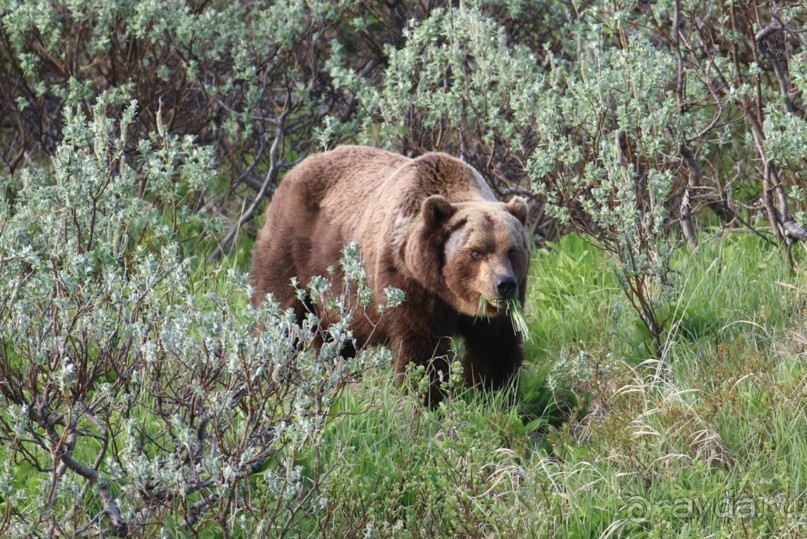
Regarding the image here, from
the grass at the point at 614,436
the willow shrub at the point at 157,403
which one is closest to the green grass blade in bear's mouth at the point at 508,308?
the grass at the point at 614,436

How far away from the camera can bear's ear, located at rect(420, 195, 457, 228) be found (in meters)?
6.25

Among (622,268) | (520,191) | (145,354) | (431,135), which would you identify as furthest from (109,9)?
(145,354)

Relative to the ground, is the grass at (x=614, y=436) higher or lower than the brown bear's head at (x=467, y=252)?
lower

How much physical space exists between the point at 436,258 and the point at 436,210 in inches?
9.7

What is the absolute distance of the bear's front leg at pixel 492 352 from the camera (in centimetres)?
650

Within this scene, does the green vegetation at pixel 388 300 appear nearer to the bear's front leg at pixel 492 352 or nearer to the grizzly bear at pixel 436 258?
the bear's front leg at pixel 492 352

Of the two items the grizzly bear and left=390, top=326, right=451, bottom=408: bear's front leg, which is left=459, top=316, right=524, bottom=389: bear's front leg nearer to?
the grizzly bear

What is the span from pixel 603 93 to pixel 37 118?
14.4 feet

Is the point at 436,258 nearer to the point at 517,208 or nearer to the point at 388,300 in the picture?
the point at 517,208

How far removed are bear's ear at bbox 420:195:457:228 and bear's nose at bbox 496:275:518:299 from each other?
0.47 metres

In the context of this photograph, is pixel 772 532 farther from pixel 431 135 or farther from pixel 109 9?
pixel 109 9

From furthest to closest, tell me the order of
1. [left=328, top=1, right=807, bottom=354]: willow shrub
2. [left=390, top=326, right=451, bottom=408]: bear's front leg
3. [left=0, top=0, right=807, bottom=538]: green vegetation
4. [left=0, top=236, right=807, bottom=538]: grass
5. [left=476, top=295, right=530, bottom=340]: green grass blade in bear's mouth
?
[left=328, top=1, right=807, bottom=354]: willow shrub → [left=390, top=326, right=451, bottom=408]: bear's front leg → [left=476, top=295, right=530, bottom=340]: green grass blade in bear's mouth → [left=0, top=236, right=807, bottom=538]: grass → [left=0, top=0, right=807, bottom=538]: green vegetation

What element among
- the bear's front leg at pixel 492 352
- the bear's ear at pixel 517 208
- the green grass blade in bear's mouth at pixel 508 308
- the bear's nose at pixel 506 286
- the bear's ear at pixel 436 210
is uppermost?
the bear's ear at pixel 436 210

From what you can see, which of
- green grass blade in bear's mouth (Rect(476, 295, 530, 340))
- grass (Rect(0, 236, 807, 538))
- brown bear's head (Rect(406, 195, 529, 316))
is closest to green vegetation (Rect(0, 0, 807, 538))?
grass (Rect(0, 236, 807, 538))
